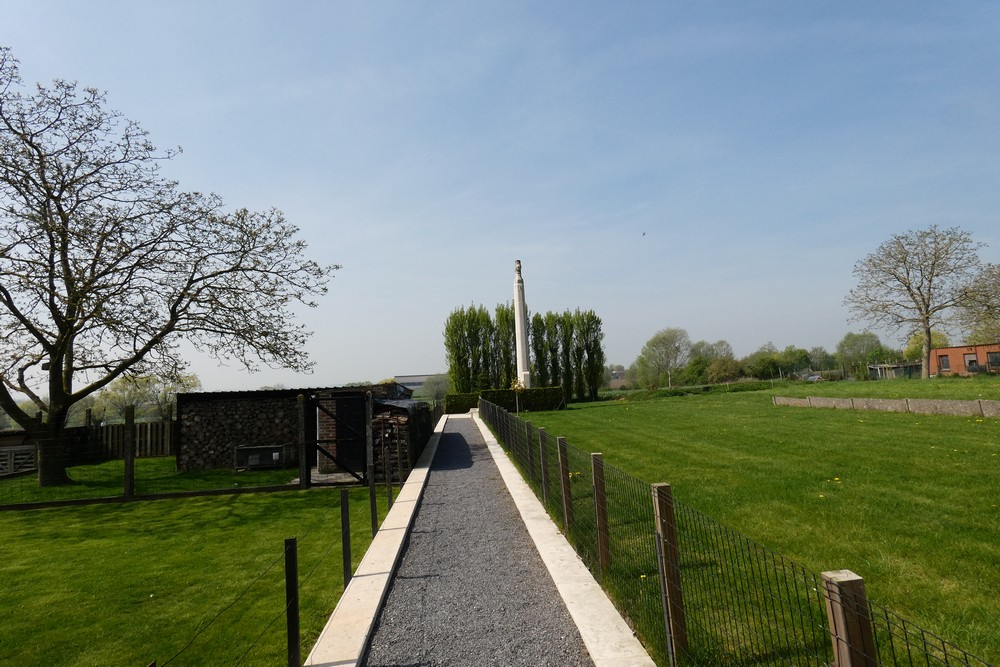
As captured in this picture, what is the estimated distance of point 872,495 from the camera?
7.92m

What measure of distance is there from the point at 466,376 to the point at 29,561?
135ft

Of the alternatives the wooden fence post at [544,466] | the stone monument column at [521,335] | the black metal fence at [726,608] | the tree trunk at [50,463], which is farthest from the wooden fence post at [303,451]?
the stone monument column at [521,335]

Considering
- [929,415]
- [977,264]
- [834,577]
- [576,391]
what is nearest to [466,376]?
[576,391]

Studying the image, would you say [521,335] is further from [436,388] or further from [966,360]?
[436,388]

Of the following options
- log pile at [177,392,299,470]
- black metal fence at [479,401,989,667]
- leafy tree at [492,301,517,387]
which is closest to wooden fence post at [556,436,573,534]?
black metal fence at [479,401,989,667]

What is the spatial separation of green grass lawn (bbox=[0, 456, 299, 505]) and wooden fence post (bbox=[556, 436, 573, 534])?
27.8 feet

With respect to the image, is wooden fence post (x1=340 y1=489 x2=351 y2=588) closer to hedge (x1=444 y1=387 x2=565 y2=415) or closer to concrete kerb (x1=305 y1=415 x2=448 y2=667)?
concrete kerb (x1=305 y1=415 x2=448 y2=667)

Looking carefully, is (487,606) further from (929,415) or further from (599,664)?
(929,415)

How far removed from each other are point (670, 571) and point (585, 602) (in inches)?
59.2

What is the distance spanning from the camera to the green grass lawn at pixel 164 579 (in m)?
4.54

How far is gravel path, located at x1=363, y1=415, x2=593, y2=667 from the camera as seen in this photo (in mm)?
4023

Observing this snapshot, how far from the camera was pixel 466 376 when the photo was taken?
1909 inches

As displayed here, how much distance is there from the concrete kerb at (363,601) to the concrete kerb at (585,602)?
162cm

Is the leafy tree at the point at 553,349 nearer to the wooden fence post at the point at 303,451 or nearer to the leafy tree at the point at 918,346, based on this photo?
the wooden fence post at the point at 303,451
